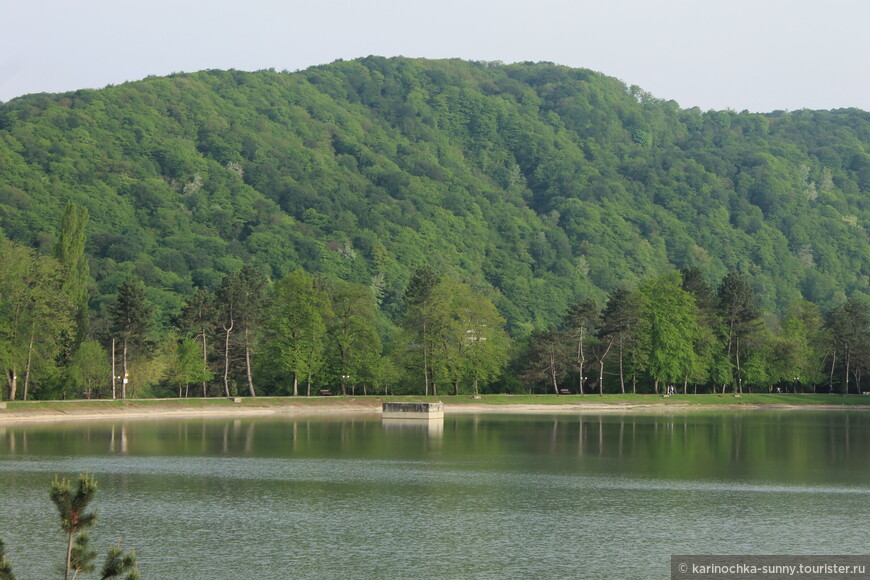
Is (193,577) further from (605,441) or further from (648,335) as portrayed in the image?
(648,335)

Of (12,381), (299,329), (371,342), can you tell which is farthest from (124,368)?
(371,342)

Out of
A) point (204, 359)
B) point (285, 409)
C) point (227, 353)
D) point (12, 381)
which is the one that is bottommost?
point (285, 409)

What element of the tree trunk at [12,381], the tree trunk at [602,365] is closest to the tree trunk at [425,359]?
the tree trunk at [602,365]

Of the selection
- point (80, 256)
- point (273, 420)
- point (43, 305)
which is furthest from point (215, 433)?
point (80, 256)

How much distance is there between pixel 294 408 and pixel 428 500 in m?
64.9

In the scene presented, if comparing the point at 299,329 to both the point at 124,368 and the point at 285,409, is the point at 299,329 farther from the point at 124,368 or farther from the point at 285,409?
the point at 124,368

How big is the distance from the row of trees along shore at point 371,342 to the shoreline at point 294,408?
3.97 m

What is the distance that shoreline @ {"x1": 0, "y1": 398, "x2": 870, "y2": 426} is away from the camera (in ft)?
313

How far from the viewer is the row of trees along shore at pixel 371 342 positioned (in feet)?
336

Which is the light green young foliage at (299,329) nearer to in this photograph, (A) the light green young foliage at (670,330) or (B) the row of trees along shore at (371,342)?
(B) the row of trees along shore at (371,342)

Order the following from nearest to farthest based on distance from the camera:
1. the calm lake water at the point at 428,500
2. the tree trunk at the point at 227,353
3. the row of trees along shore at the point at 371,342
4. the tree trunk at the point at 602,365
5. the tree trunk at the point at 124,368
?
the calm lake water at the point at 428,500, the row of trees along shore at the point at 371,342, the tree trunk at the point at 124,368, the tree trunk at the point at 227,353, the tree trunk at the point at 602,365

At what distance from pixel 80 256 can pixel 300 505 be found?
214 feet

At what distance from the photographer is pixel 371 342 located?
4847 inches

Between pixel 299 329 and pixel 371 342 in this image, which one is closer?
pixel 299 329
